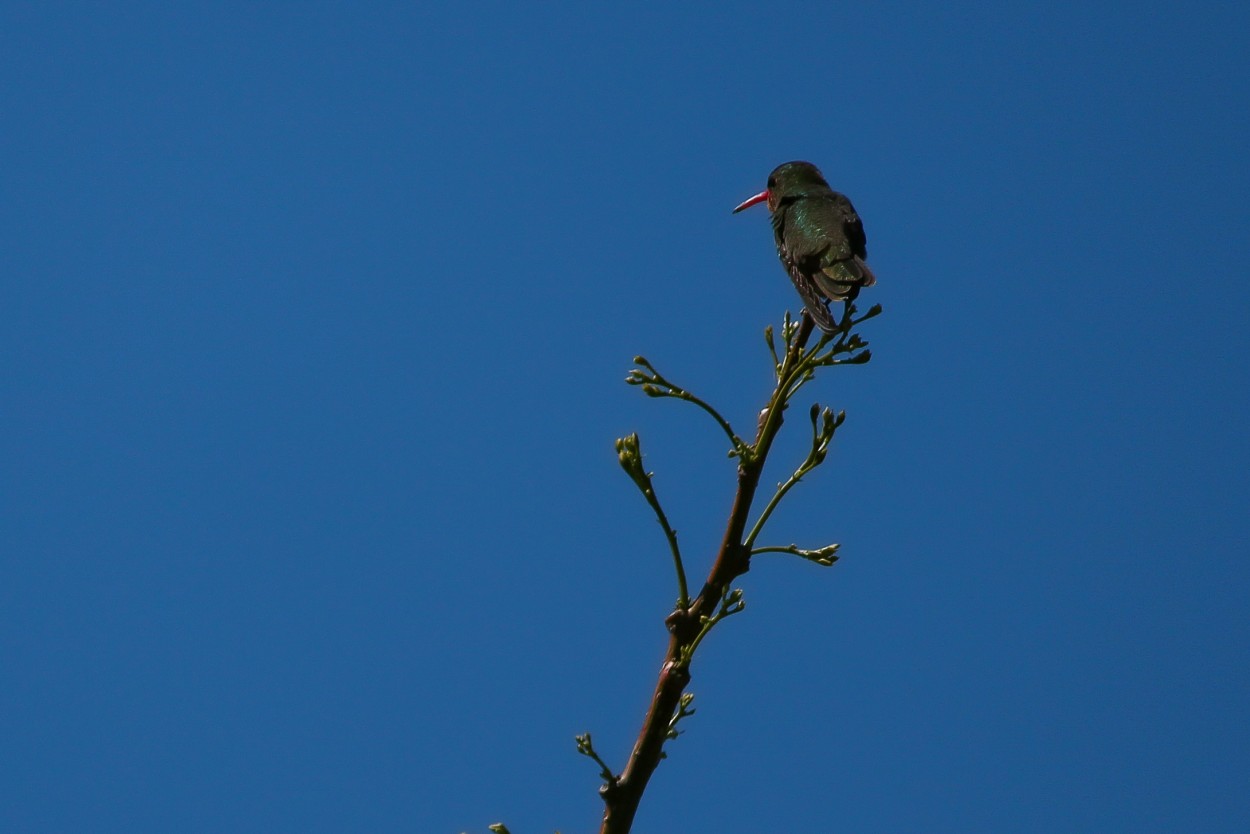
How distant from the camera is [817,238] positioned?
A: 4453 mm

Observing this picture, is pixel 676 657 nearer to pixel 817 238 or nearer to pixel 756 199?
pixel 817 238

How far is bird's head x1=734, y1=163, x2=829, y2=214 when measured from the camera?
221 inches

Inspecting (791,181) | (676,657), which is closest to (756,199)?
(791,181)

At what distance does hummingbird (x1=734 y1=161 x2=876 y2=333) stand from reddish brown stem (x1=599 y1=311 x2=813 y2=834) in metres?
0.86

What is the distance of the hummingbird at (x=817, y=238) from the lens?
12.4 feet

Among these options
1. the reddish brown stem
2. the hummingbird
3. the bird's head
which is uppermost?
the bird's head

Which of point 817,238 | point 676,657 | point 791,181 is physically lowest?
point 676,657

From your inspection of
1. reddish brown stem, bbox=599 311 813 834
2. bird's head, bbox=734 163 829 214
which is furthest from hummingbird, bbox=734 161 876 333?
reddish brown stem, bbox=599 311 813 834

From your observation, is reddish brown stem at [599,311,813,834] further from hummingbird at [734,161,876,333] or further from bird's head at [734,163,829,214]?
bird's head at [734,163,829,214]

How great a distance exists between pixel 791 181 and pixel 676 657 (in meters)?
3.94

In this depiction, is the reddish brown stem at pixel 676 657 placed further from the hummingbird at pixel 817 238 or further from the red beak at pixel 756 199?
the red beak at pixel 756 199

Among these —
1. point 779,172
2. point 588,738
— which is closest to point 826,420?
point 588,738

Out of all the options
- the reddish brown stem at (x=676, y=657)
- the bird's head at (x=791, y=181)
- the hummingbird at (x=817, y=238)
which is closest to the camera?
the reddish brown stem at (x=676, y=657)

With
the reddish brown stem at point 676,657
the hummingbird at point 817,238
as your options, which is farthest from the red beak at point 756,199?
the reddish brown stem at point 676,657
